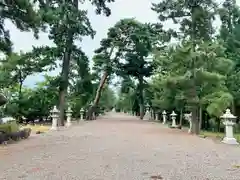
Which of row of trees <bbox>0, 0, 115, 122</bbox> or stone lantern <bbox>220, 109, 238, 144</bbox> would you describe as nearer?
stone lantern <bbox>220, 109, 238, 144</bbox>

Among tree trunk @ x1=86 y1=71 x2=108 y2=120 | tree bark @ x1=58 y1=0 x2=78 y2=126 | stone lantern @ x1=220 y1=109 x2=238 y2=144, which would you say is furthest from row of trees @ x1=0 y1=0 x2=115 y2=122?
stone lantern @ x1=220 y1=109 x2=238 y2=144

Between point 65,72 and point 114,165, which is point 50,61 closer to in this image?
point 65,72

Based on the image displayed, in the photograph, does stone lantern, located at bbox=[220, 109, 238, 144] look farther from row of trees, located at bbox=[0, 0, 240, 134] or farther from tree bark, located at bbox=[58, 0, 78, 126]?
tree bark, located at bbox=[58, 0, 78, 126]

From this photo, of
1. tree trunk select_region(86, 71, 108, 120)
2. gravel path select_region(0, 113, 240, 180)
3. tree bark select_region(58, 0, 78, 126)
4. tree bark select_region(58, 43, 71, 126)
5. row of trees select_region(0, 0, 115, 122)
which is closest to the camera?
gravel path select_region(0, 113, 240, 180)

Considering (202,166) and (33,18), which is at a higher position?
(33,18)

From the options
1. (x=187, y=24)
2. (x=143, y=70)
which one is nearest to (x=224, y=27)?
(x=187, y=24)

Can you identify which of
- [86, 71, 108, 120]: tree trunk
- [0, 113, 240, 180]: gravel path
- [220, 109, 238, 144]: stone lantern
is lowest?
[0, 113, 240, 180]: gravel path

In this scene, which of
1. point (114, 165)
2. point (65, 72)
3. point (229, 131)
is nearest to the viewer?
point (114, 165)

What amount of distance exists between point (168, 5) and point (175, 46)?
17.1 ft

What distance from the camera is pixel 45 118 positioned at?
25.9m

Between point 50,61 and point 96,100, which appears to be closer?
point 50,61

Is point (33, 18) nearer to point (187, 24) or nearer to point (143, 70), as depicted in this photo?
point (187, 24)

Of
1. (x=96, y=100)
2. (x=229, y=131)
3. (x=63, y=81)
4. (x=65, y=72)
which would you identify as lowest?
(x=229, y=131)

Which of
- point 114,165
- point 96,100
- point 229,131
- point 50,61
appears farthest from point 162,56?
point 96,100
